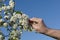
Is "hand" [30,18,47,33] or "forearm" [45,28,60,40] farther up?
"hand" [30,18,47,33]

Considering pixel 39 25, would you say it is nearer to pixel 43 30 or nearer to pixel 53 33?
pixel 43 30

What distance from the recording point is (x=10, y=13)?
773cm

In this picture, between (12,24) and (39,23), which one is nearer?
(39,23)

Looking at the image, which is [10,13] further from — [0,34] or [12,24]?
[0,34]

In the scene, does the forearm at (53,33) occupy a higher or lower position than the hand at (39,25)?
lower

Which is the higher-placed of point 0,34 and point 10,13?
point 10,13

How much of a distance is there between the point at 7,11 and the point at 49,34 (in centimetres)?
594

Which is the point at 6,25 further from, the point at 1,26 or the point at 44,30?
the point at 44,30

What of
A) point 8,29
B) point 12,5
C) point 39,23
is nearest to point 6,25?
point 8,29

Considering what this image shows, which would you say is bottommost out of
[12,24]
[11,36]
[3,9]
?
[11,36]

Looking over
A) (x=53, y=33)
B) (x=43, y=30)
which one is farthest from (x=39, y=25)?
(x=53, y=33)

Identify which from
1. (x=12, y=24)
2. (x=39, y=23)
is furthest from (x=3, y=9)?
(x=39, y=23)

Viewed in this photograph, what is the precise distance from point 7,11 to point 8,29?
0.67 metres

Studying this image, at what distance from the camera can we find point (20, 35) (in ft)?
25.7
